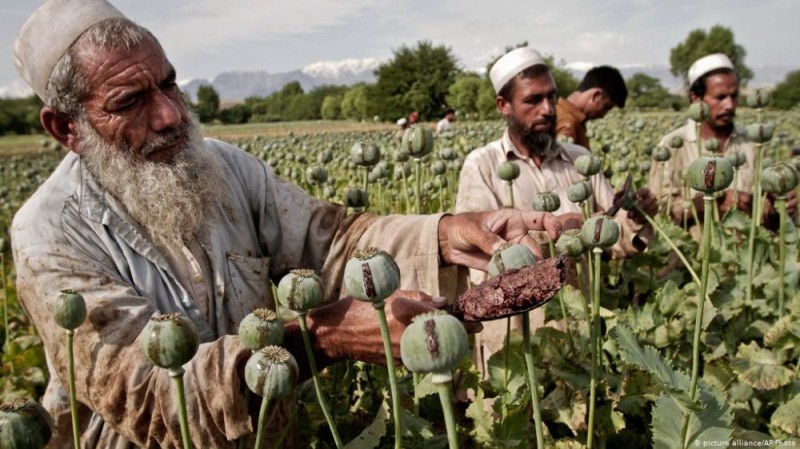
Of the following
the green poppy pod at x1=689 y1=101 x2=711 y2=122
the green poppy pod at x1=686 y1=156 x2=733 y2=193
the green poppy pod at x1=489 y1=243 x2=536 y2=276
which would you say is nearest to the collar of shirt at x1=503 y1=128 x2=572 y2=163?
the green poppy pod at x1=689 y1=101 x2=711 y2=122

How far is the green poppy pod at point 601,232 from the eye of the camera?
1747mm

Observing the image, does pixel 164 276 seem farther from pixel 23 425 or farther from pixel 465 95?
pixel 465 95

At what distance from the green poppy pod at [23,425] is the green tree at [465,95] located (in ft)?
134

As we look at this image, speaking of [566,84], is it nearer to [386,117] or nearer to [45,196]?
[386,117]

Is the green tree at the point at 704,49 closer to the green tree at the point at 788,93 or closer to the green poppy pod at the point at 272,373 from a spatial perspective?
the green tree at the point at 788,93

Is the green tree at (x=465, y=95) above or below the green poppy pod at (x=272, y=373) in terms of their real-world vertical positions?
above

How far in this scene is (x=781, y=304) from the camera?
2.73 metres

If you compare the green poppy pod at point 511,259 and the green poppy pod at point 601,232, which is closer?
the green poppy pod at point 511,259

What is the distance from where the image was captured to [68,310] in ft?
5.06

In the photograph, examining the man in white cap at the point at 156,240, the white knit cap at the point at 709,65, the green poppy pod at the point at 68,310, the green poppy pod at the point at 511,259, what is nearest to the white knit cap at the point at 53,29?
the man in white cap at the point at 156,240

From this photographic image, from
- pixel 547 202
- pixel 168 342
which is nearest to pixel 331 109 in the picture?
pixel 547 202

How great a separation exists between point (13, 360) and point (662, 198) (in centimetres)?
438

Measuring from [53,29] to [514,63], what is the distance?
253 centimetres

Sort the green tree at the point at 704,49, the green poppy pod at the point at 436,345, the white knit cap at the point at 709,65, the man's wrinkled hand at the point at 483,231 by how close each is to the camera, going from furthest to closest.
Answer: the green tree at the point at 704,49 → the white knit cap at the point at 709,65 → the man's wrinkled hand at the point at 483,231 → the green poppy pod at the point at 436,345
